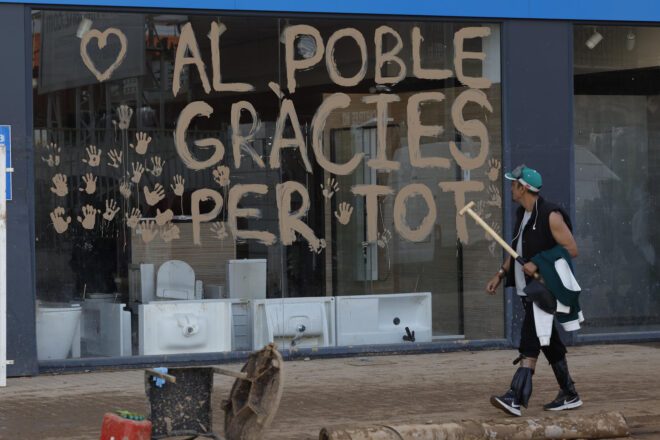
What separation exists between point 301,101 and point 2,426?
5.06 metres

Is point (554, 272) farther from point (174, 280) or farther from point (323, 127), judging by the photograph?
point (174, 280)

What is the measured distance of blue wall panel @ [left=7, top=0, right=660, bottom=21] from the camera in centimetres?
1137

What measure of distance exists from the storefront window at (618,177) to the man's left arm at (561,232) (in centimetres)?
442

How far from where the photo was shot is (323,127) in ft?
39.2

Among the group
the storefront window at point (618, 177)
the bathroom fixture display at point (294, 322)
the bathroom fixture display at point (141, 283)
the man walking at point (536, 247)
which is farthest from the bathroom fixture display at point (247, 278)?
the storefront window at point (618, 177)

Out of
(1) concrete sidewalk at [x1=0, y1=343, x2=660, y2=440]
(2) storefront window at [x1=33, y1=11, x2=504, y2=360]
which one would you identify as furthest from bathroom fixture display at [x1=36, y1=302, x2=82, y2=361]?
(1) concrete sidewalk at [x1=0, y1=343, x2=660, y2=440]

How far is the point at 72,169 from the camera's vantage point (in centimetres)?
1102

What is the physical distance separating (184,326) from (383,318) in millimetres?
2269

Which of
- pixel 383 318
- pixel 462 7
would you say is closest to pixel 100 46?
pixel 462 7

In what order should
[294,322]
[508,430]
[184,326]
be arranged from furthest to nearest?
[294,322] < [184,326] < [508,430]

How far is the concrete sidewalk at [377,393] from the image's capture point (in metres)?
Result: 8.30

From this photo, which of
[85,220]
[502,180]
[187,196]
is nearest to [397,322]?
[502,180]

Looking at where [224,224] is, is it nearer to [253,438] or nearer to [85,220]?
[85,220]

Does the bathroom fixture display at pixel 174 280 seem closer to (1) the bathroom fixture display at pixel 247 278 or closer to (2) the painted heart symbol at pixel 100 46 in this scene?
(1) the bathroom fixture display at pixel 247 278
